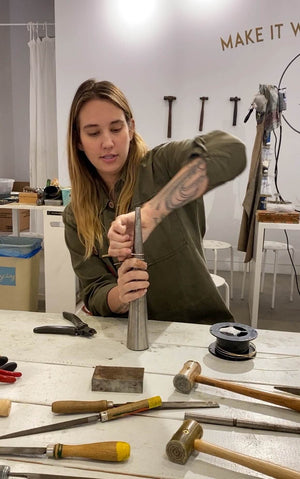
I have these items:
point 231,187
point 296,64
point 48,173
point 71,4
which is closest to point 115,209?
point 231,187

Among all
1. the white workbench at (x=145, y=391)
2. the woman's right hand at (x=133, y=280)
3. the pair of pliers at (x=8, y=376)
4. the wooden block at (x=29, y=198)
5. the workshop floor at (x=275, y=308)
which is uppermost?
the wooden block at (x=29, y=198)

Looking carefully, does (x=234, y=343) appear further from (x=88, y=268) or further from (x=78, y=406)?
(x=88, y=268)

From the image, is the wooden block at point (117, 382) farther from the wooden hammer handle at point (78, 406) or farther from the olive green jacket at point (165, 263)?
the olive green jacket at point (165, 263)

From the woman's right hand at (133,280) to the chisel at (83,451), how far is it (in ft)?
1.46

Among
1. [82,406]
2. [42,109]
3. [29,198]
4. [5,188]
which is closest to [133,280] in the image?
[82,406]

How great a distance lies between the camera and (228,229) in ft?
14.6

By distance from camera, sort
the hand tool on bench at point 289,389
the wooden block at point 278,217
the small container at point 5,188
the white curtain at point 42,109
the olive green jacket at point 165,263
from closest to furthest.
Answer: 1. the hand tool on bench at point 289,389
2. the olive green jacket at point 165,263
3. the wooden block at point 278,217
4. the small container at point 5,188
5. the white curtain at point 42,109

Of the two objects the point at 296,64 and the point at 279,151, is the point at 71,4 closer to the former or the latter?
the point at 296,64

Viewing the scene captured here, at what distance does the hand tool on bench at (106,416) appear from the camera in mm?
779

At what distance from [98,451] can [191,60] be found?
4195mm

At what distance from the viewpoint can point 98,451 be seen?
71 cm

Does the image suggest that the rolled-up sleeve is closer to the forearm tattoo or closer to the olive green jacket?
the olive green jacket

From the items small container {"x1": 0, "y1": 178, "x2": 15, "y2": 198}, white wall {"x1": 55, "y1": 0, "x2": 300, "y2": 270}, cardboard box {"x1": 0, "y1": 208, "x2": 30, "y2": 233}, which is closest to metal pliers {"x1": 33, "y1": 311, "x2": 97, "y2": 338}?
small container {"x1": 0, "y1": 178, "x2": 15, "y2": 198}

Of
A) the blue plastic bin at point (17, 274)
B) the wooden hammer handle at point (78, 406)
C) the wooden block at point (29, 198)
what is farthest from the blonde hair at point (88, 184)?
the wooden block at point (29, 198)
